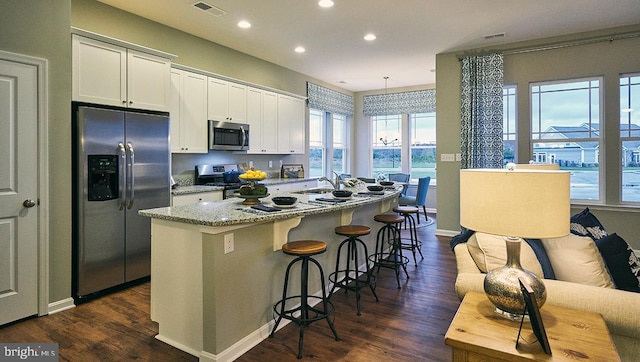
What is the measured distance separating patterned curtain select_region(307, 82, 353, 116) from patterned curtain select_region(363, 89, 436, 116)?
48 centimetres

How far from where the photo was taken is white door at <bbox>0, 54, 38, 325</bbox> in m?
2.74

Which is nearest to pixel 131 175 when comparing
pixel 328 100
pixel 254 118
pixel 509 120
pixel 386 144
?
pixel 254 118

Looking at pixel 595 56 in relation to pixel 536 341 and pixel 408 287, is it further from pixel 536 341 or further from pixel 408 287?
pixel 536 341

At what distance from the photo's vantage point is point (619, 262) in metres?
1.86

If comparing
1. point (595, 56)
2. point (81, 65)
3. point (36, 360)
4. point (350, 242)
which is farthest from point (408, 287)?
point (595, 56)

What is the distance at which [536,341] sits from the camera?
1.29m

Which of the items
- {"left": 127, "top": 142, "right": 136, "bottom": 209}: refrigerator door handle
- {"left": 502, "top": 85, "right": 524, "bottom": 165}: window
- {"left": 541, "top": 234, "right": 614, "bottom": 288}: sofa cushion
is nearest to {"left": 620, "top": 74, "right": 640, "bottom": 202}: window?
{"left": 502, "top": 85, "right": 524, "bottom": 165}: window

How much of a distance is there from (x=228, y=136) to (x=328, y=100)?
3261 mm

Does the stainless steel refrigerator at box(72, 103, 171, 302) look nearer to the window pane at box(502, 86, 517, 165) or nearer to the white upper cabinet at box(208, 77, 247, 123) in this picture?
the white upper cabinet at box(208, 77, 247, 123)

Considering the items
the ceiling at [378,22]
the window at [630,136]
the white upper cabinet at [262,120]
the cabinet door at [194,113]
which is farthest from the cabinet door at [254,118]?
the window at [630,136]

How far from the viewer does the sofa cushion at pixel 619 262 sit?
1835mm

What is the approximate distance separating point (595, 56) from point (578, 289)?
4.52 meters

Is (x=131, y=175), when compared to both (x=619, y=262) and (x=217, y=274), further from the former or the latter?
(x=619, y=262)

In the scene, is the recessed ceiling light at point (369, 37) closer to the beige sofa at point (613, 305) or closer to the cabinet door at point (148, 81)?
the cabinet door at point (148, 81)
